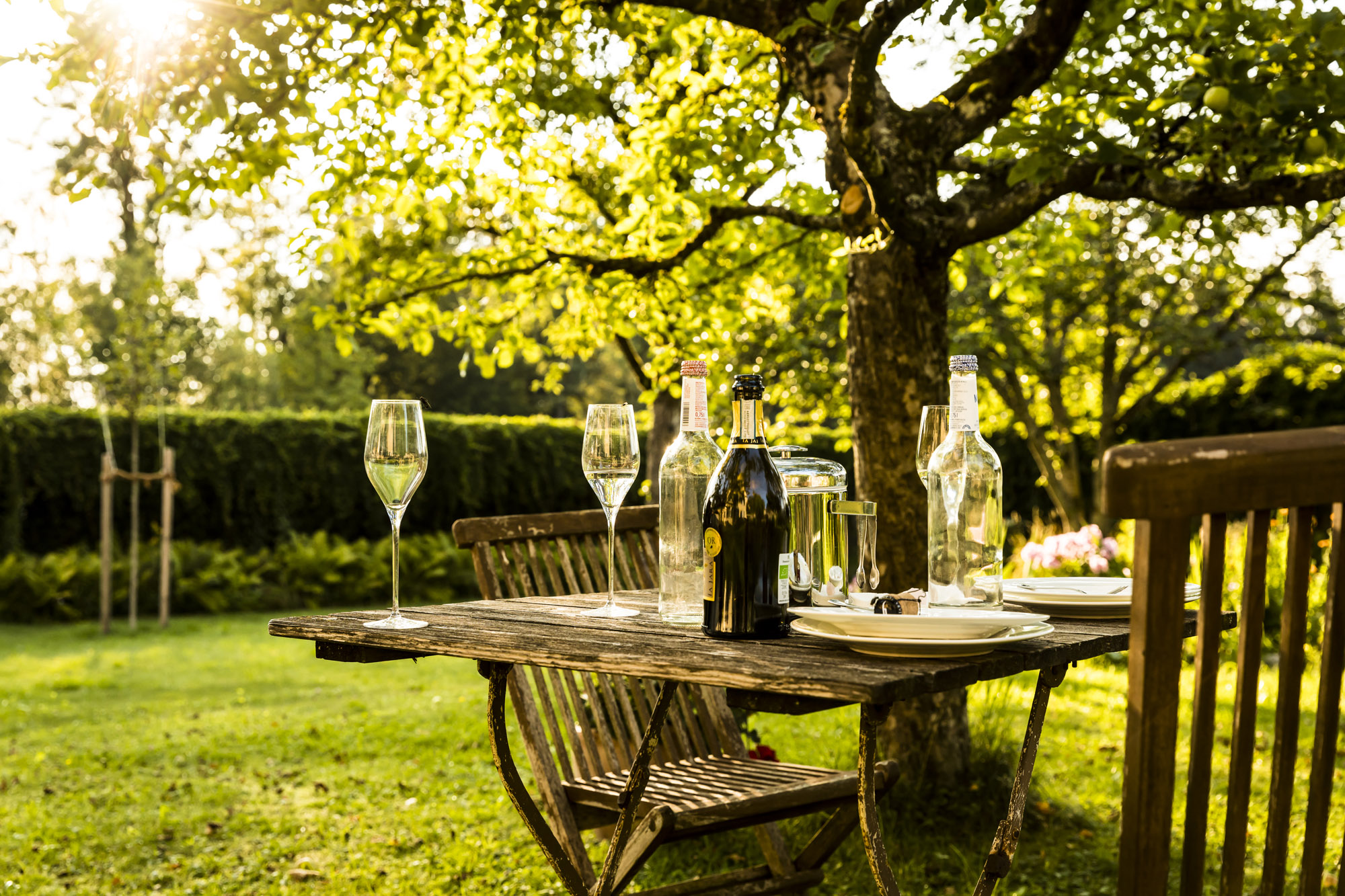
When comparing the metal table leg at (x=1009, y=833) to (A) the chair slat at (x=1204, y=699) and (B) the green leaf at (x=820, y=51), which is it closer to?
(A) the chair slat at (x=1204, y=699)

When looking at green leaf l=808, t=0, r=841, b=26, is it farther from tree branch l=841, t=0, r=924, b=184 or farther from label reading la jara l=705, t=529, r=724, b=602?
label reading la jara l=705, t=529, r=724, b=602

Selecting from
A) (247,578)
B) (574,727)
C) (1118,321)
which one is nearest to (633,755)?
(574,727)

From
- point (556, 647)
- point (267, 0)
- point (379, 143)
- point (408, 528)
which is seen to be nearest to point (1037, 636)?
point (556, 647)

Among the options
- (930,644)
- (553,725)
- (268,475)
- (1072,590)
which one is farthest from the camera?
(268,475)

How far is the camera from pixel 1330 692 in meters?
0.94

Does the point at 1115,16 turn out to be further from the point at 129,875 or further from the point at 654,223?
the point at 129,875

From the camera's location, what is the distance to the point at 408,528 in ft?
40.6

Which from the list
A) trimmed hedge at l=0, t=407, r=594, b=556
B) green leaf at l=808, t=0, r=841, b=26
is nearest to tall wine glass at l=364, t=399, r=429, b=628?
green leaf at l=808, t=0, r=841, b=26

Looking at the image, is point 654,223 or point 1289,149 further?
point 654,223

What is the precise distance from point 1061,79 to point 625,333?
2.21m

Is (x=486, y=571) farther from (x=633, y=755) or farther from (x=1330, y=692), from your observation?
(x=1330, y=692)

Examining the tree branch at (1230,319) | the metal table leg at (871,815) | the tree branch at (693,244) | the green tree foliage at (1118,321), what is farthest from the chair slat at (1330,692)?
the tree branch at (1230,319)

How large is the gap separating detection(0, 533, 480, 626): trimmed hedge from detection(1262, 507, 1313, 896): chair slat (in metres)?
9.18

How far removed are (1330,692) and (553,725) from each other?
85.0 inches
